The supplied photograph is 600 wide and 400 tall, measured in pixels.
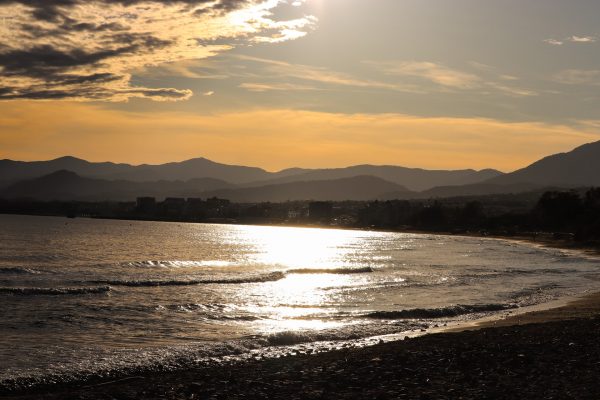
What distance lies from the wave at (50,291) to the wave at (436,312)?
19443 millimetres

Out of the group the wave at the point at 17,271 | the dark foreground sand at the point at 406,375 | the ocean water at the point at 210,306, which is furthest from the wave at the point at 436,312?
the wave at the point at 17,271

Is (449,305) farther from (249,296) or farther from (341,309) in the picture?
(249,296)

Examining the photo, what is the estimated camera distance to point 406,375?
17.3 meters

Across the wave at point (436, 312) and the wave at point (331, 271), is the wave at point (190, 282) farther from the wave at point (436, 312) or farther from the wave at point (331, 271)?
the wave at point (436, 312)

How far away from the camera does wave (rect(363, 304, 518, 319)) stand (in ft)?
107

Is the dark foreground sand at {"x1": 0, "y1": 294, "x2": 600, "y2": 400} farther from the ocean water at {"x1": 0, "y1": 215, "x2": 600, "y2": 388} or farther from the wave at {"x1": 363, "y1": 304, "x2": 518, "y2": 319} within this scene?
the wave at {"x1": 363, "y1": 304, "x2": 518, "y2": 319}

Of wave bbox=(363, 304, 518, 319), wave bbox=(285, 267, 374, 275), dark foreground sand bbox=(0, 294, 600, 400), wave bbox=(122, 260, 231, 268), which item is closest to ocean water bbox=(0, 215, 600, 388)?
wave bbox=(363, 304, 518, 319)

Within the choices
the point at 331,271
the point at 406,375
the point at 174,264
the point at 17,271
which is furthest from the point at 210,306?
the point at 174,264

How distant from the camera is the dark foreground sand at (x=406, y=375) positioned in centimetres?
1544

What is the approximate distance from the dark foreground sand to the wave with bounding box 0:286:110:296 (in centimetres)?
2458

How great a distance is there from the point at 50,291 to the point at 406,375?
101 ft

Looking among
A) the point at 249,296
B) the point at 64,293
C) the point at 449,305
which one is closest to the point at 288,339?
the point at 449,305

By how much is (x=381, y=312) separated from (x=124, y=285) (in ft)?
74.1

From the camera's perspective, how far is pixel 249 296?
4216 centimetres
